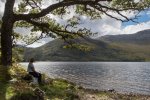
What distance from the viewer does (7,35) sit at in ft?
101

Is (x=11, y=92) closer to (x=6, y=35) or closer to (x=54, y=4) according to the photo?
(x=6, y=35)

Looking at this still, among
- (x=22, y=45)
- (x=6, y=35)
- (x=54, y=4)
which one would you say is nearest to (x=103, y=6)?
(x=54, y=4)

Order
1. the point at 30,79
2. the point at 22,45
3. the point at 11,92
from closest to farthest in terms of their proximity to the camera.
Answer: the point at 11,92
the point at 30,79
the point at 22,45

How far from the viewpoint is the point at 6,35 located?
101 feet

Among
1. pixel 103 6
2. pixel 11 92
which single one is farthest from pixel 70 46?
pixel 11 92

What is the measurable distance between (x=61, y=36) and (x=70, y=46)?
174cm

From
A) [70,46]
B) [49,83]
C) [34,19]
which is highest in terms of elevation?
[34,19]

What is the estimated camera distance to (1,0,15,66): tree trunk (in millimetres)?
30312

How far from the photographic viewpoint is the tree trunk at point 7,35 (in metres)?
30.3

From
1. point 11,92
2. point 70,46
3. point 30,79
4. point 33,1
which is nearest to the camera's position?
point 11,92

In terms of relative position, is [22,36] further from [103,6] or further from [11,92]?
[11,92]

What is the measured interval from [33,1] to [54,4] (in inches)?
146

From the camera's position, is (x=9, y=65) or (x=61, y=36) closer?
(x=9, y=65)

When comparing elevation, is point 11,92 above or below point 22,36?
below
